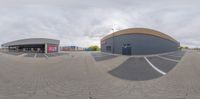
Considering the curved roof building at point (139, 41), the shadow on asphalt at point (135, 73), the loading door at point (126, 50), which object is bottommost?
the shadow on asphalt at point (135, 73)

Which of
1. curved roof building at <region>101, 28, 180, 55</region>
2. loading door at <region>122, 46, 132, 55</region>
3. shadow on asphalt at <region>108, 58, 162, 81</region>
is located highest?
curved roof building at <region>101, 28, 180, 55</region>

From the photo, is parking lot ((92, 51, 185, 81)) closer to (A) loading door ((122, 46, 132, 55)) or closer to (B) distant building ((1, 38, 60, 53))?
(A) loading door ((122, 46, 132, 55))

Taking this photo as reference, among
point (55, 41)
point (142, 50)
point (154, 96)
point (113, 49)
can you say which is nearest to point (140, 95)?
point (154, 96)

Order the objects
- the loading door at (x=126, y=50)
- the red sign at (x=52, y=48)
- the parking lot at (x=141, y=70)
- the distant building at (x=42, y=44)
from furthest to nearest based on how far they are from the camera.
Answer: the red sign at (x=52, y=48)
the distant building at (x=42, y=44)
the loading door at (x=126, y=50)
the parking lot at (x=141, y=70)

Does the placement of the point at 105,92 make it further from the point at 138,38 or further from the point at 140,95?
the point at 138,38

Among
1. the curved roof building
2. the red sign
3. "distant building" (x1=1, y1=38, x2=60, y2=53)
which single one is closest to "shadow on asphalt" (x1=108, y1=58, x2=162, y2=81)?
the curved roof building

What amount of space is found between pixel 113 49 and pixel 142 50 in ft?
24.2

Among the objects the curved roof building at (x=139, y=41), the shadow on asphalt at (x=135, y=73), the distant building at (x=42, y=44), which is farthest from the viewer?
the distant building at (x=42, y=44)

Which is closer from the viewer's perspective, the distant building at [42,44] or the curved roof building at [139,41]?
the curved roof building at [139,41]

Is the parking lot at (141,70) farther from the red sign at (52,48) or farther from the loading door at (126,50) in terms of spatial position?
the red sign at (52,48)

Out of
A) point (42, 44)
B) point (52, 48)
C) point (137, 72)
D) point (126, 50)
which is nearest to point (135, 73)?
point (137, 72)

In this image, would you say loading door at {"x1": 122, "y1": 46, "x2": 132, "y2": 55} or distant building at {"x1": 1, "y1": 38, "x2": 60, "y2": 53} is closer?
loading door at {"x1": 122, "y1": 46, "x2": 132, "y2": 55}

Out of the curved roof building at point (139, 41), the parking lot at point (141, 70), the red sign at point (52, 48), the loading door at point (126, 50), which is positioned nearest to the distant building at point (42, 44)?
the red sign at point (52, 48)

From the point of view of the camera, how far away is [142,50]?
24.8 metres
